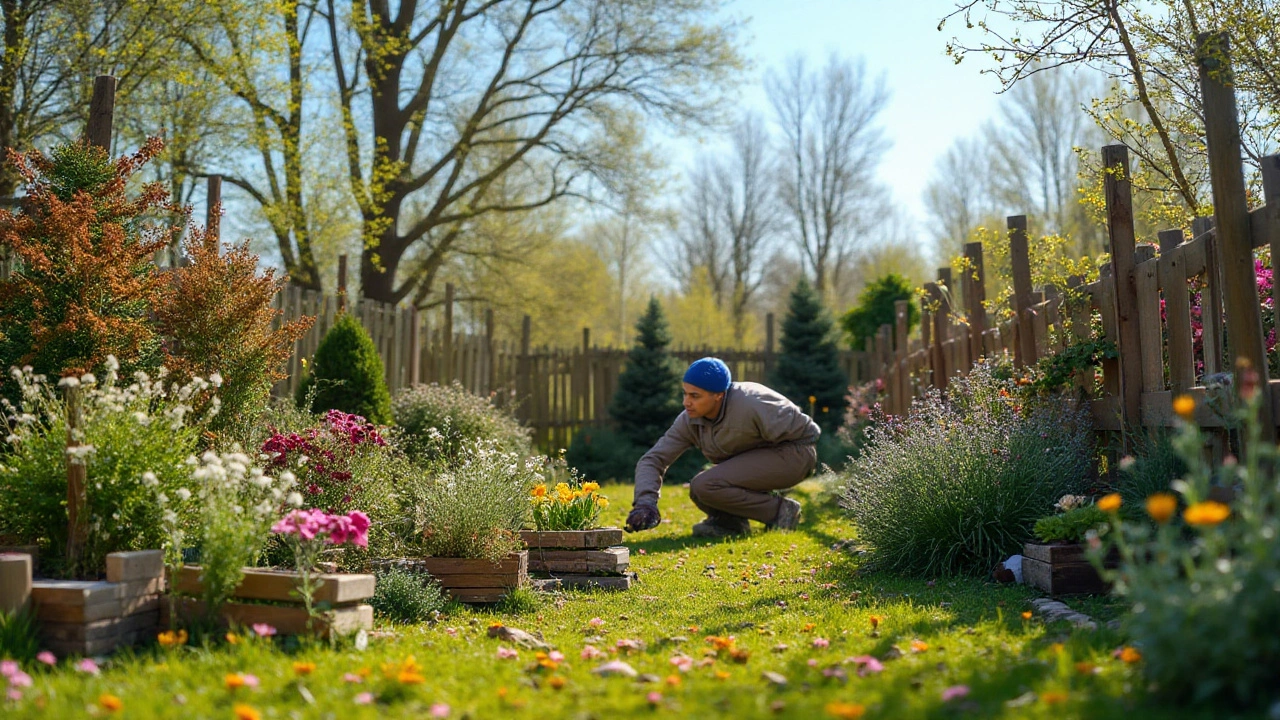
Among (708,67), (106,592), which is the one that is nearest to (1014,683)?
(106,592)

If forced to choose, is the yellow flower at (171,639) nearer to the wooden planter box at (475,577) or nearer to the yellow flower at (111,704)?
the yellow flower at (111,704)

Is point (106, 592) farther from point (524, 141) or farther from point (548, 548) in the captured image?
point (524, 141)

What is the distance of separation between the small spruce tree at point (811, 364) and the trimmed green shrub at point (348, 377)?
8642mm

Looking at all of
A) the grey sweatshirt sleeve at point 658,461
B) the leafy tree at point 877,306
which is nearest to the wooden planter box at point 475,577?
the grey sweatshirt sleeve at point 658,461

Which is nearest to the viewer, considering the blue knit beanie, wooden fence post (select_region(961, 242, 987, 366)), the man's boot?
the blue knit beanie

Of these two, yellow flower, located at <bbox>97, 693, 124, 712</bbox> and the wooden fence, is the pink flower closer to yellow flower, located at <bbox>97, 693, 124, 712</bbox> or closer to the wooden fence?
yellow flower, located at <bbox>97, 693, 124, 712</bbox>

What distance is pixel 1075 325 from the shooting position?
617 cm

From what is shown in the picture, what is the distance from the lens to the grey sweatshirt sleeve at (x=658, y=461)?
6.70 meters

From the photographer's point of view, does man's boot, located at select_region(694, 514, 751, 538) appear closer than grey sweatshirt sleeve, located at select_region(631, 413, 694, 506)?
No

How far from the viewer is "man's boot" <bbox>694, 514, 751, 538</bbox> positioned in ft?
25.4

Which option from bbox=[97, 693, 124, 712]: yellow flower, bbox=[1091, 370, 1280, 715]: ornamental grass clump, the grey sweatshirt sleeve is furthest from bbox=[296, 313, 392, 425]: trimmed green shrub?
bbox=[1091, 370, 1280, 715]: ornamental grass clump

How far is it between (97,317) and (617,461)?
9.93 m

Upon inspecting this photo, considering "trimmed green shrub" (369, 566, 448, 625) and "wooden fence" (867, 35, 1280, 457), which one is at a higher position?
"wooden fence" (867, 35, 1280, 457)

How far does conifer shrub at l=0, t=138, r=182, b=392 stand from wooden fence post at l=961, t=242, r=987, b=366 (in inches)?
252
